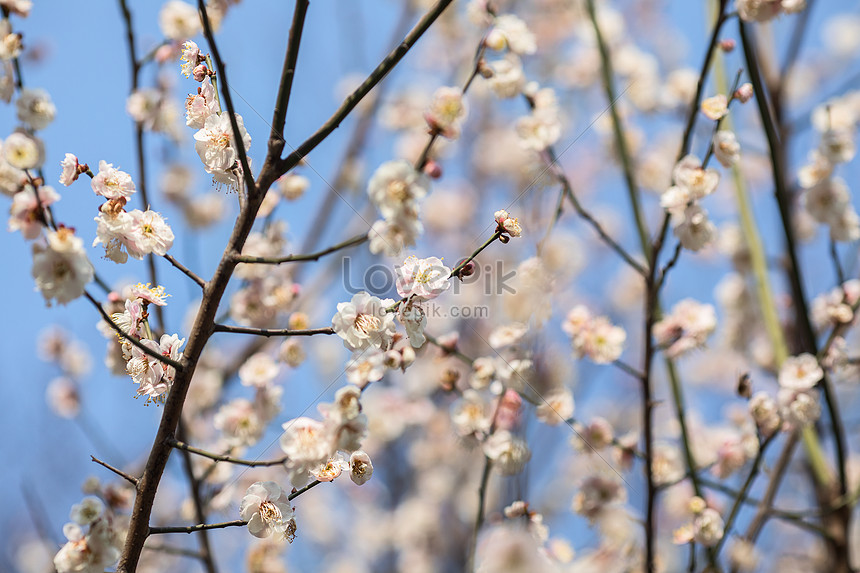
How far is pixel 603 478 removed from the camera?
2.38 metres

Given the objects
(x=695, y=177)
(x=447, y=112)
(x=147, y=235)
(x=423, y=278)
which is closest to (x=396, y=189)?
(x=423, y=278)

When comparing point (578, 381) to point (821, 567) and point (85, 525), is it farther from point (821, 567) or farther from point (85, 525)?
point (85, 525)

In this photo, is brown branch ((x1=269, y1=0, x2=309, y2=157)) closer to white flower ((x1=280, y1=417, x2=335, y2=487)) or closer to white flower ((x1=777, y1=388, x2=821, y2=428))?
white flower ((x1=280, y1=417, x2=335, y2=487))

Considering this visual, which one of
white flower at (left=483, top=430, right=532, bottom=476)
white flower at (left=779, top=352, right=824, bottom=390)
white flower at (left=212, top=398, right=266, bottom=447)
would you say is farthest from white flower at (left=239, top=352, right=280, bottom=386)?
white flower at (left=779, top=352, right=824, bottom=390)

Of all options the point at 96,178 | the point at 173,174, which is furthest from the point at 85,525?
the point at 173,174

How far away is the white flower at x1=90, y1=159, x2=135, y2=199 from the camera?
1.46m

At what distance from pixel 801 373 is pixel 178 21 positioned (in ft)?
8.56

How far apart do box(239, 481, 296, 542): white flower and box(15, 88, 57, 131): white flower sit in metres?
1.13

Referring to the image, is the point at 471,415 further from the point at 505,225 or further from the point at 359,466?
the point at 505,225

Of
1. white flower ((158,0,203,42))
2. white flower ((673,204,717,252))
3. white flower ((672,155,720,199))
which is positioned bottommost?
white flower ((673,204,717,252))

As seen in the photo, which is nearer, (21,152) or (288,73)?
(288,73)

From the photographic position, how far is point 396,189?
4.75ft

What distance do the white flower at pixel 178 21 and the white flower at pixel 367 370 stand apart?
1.58 m

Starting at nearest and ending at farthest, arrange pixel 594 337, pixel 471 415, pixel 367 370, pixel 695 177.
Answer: pixel 367 370 → pixel 695 177 → pixel 471 415 → pixel 594 337
